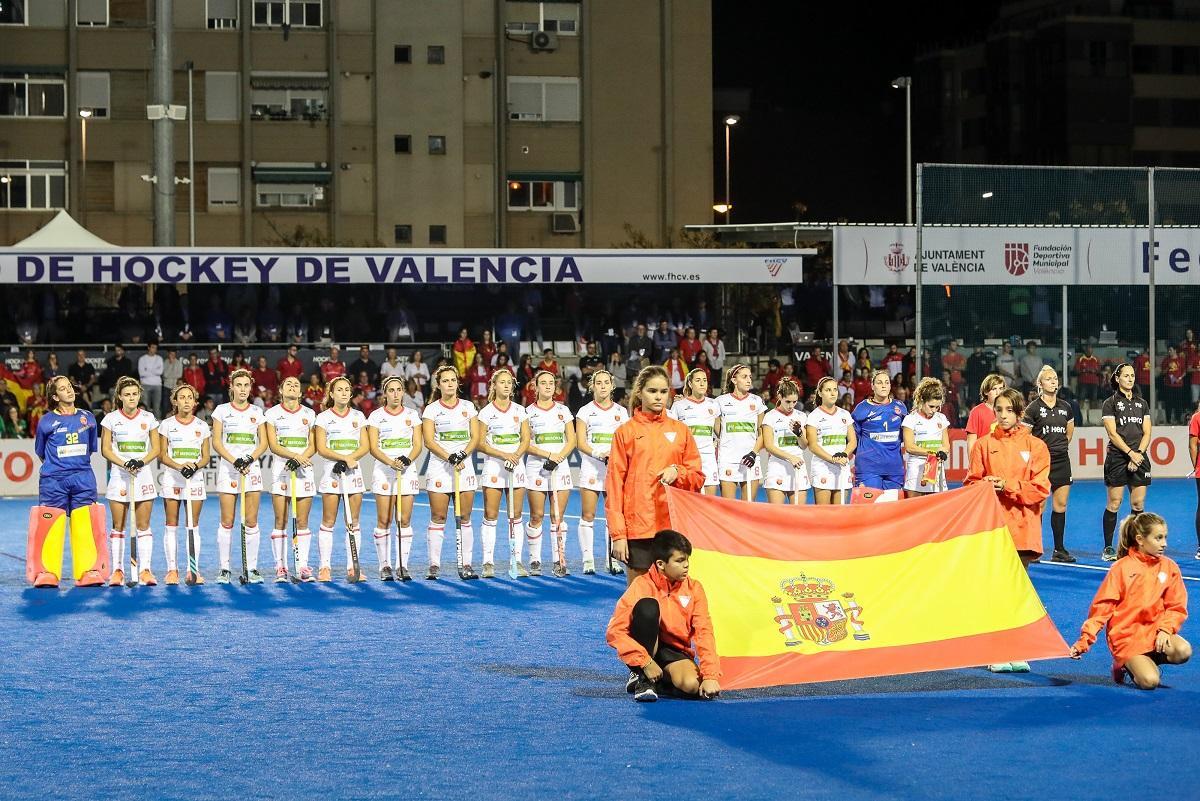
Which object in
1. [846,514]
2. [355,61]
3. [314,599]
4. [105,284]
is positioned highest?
[355,61]

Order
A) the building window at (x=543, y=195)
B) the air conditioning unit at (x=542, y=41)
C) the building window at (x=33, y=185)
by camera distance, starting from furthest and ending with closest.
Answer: the building window at (x=543, y=195) < the air conditioning unit at (x=542, y=41) < the building window at (x=33, y=185)

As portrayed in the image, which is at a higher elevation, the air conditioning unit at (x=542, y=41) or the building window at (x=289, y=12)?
the building window at (x=289, y=12)

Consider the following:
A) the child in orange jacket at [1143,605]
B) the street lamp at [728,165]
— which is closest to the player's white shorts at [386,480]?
the child in orange jacket at [1143,605]

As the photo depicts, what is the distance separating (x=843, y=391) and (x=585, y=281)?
5298 millimetres

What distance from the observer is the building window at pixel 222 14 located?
5328 centimetres

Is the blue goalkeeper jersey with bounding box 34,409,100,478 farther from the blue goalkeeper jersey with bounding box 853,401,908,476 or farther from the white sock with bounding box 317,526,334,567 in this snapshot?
the blue goalkeeper jersey with bounding box 853,401,908,476

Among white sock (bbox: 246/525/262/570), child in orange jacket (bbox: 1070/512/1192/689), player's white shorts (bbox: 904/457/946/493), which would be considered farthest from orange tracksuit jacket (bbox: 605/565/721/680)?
player's white shorts (bbox: 904/457/946/493)

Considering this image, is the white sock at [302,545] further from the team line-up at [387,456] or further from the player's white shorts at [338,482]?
the player's white shorts at [338,482]

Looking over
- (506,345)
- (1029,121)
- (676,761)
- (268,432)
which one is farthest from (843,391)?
(1029,121)

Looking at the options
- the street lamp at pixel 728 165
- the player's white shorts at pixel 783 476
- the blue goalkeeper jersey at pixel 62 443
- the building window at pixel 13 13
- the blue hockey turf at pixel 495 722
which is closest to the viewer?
the blue hockey turf at pixel 495 722

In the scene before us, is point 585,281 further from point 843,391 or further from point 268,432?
point 268,432

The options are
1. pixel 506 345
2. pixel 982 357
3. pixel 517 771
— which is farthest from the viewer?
pixel 506 345

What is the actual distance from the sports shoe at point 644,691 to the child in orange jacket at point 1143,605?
8.09ft

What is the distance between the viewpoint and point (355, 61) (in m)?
54.0
